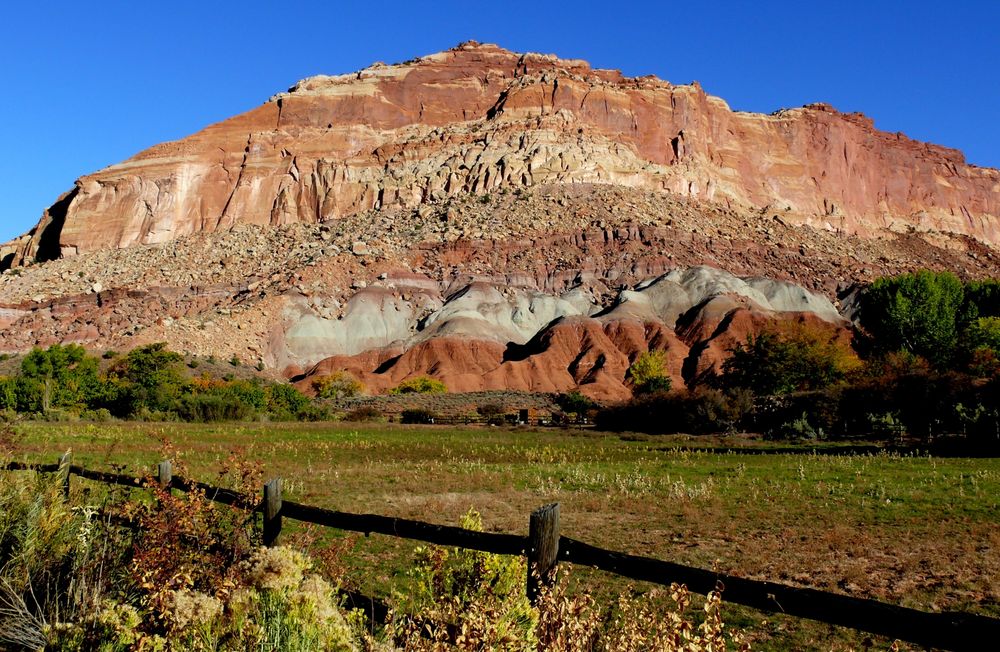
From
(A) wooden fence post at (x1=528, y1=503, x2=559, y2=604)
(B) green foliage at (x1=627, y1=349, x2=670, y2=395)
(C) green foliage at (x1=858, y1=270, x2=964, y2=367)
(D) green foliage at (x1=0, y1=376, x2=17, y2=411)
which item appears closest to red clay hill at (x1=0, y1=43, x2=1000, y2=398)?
(B) green foliage at (x1=627, y1=349, x2=670, y2=395)

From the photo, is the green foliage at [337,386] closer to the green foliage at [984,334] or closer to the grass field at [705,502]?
the grass field at [705,502]

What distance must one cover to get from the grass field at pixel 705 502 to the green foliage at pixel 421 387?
40269 millimetres

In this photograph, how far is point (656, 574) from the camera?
529 cm

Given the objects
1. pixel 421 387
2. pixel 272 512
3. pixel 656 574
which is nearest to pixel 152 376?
pixel 421 387

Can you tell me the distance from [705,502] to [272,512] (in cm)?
1068

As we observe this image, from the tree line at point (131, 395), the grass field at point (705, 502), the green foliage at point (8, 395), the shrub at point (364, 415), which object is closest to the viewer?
the grass field at point (705, 502)

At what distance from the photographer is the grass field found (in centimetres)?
939

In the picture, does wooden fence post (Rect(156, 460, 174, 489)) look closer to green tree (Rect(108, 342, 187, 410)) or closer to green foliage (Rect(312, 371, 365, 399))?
green tree (Rect(108, 342, 187, 410))

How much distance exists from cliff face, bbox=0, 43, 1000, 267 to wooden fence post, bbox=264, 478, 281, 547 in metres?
106

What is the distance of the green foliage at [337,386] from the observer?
7081cm

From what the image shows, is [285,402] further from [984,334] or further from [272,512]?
[984,334]

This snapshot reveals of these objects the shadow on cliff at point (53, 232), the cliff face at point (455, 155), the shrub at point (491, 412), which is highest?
the cliff face at point (455, 155)

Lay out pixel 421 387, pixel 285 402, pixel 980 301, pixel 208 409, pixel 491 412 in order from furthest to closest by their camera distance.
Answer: pixel 980 301
pixel 421 387
pixel 491 412
pixel 285 402
pixel 208 409

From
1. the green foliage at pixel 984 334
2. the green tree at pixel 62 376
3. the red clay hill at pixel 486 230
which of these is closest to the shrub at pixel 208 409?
the green tree at pixel 62 376
